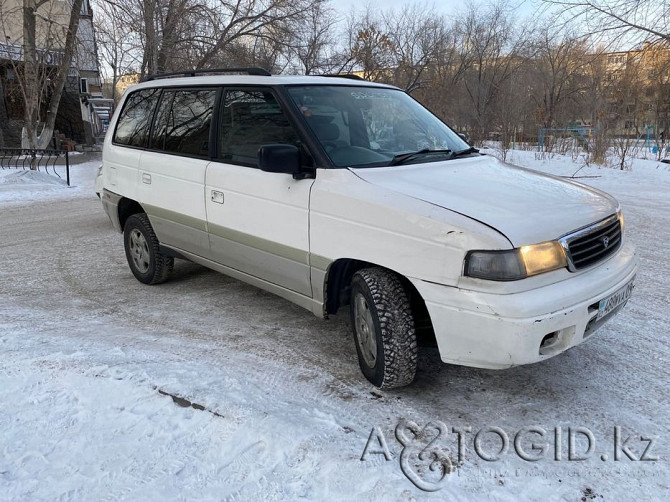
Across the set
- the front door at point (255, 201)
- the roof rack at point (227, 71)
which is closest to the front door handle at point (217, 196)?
the front door at point (255, 201)

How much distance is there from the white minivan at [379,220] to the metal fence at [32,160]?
10098 millimetres

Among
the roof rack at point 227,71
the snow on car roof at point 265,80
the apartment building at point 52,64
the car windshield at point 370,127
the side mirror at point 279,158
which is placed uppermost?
the apartment building at point 52,64

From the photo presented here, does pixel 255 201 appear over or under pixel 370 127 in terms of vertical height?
under

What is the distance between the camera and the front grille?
274 cm

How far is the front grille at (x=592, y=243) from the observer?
2.74 metres

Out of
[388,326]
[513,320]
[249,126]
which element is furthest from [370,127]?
[513,320]

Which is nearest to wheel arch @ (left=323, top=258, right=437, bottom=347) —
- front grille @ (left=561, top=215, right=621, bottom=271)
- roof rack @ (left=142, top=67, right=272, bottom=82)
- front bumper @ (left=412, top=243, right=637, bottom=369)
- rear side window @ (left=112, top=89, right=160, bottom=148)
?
front bumper @ (left=412, top=243, right=637, bottom=369)

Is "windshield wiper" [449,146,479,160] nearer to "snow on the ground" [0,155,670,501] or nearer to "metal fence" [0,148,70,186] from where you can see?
"snow on the ground" [0,155,670,501]

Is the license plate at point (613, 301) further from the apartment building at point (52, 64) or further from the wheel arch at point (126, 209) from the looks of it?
the apartment building at point (52, 64)

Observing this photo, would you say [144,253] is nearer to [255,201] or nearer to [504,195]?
[255,201]

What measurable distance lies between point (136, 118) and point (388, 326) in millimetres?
3556

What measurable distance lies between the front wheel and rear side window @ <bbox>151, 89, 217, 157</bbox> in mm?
1903

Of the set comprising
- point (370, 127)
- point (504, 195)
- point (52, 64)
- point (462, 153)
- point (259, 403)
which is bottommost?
point (259, 403)

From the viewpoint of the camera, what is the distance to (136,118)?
5.14 m
